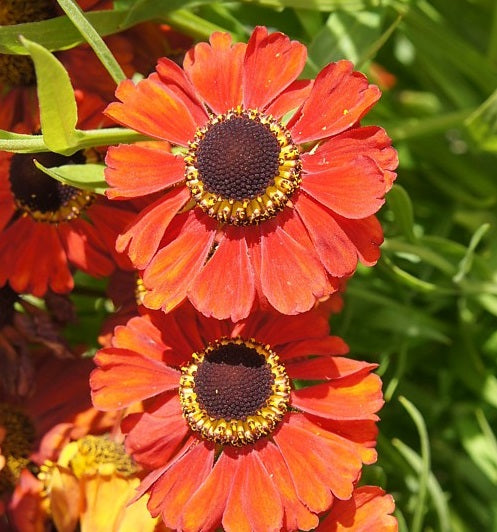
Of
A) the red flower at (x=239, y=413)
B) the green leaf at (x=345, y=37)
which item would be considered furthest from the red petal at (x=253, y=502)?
the green leaf at (x=345, y=37)

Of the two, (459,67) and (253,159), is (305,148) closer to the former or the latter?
(253,159)

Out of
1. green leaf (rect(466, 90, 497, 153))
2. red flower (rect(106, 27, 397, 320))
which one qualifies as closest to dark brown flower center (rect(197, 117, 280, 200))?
red flower (rect(106, 27, 397, 320))

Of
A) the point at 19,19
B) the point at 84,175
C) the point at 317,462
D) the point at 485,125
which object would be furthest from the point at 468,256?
the point at 19,19

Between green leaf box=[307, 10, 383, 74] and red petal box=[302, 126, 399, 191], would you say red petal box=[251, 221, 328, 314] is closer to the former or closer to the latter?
red petal box=[302, 126, 399, 191]

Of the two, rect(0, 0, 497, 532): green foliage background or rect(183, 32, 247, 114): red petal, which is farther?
rect(0, 0, 497, 532): green foliage background

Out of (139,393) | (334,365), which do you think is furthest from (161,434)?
(334,365)

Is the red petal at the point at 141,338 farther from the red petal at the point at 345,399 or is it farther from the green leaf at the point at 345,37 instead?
the green leaf at the point at 345,37
